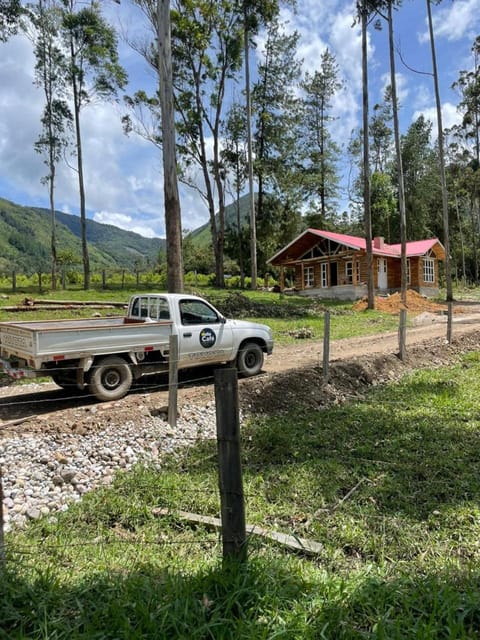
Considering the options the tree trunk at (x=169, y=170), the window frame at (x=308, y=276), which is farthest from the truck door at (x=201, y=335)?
the window frame at (x=308, y=276)

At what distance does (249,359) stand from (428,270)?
3257 cm

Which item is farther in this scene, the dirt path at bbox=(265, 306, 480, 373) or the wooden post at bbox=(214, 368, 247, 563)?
the dirt path at bbox=(265, 306, 480, 373)

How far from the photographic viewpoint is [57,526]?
371 centimetres

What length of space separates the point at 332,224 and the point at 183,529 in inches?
1858

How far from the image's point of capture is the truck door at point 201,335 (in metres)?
8.08

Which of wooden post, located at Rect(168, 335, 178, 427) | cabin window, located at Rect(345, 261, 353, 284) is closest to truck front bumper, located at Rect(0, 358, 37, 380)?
wooden post, located at Rect(168, 335, 178, 427)

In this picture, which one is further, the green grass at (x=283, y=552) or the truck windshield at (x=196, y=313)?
the truck windshield at (x=196, y=313)

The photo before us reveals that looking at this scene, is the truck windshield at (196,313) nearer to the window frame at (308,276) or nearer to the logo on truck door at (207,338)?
the logo on truck door at (207,338)

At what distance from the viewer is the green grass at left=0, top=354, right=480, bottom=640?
7.39 ft

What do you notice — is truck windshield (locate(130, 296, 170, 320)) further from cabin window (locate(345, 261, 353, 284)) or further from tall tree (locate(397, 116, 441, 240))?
tall tree (locate(397, 116, 441, 240))

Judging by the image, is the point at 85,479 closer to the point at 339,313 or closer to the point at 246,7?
the point at 339,313

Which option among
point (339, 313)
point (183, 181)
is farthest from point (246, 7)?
point (339, 313)

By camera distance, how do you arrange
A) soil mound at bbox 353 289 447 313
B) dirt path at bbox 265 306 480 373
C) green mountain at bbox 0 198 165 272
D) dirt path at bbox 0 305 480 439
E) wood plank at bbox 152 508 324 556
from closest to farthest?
wood plank at bbox 152 508 324 556 < dirt path at bbox 0 305 480 439 < dirt path at bbox 265 306 480 373 < soil mound at bbox 353 289 447 313 < green mountain at bbox 0 198 165 272

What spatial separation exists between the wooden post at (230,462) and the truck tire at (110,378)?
5026 mm
